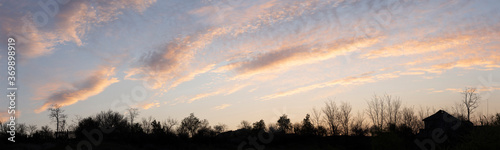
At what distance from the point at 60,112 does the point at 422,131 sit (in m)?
77.8

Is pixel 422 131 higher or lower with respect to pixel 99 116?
lower

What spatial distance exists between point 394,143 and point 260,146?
31175 millimetres

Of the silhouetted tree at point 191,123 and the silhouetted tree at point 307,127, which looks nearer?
the silhouetted tree at point 307,127

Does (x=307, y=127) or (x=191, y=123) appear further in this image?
(x=191, y=123)

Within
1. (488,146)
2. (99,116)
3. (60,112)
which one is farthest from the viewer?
(99,116)

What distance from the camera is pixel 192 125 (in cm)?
9525

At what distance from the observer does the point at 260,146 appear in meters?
45.1

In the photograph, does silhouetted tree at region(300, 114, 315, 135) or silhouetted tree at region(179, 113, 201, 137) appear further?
silhouetted tree at region(179, 113, 201, 137)

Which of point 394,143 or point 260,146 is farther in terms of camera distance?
point 260,146

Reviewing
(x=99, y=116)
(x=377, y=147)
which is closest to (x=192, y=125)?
(x=99, y=116)

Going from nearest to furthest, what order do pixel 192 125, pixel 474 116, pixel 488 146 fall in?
pixel 488 146 < pixel 474 116 < pixel 192 125

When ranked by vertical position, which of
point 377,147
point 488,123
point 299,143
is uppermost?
point 488,123

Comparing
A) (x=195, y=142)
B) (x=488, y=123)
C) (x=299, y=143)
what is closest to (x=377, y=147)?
(x=488, y=123)

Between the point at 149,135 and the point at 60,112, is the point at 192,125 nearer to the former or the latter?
the point at 60,112
